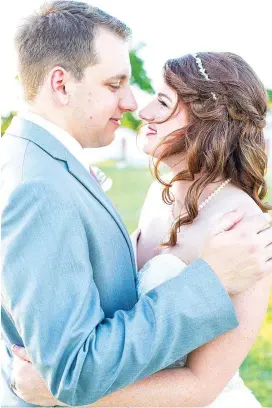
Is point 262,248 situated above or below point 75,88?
below

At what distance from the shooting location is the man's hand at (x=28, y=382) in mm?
2447

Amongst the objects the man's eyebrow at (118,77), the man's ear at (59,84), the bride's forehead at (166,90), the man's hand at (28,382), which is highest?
the man's eyebrow at (118,77)

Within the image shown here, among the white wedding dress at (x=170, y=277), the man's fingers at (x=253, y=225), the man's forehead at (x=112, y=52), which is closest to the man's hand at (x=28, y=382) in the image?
the white wedding dress at (x=170, y=277)

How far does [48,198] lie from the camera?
221 centimetres

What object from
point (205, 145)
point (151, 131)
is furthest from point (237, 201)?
point (151, 131)

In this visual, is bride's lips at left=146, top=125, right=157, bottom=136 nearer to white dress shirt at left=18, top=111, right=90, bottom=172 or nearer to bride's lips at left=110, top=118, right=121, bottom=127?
bride's lips at left=110, top=118, right=121, bottom=127

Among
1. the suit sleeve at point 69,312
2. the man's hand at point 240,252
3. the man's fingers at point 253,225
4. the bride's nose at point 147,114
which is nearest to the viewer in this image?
the suit sleeve at point 69,312

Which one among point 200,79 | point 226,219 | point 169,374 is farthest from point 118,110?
point 169,374

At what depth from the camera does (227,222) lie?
2.55m

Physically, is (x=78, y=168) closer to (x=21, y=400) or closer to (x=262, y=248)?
(x=262, y=248)

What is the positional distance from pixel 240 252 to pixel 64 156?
2.32ft

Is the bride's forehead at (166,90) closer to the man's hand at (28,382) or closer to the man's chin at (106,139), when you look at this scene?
the man's chin at (106,139)

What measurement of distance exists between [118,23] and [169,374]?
1.39 m

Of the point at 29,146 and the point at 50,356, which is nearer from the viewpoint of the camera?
the point at 50,356
